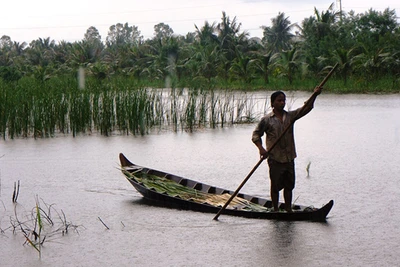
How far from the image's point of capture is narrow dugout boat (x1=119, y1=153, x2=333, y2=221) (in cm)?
746

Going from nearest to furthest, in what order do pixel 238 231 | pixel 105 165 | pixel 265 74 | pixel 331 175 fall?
pixel 238 231, pixel 331 175, pixel 105 165, pixel 265 74

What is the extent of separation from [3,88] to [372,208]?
34.3 feet

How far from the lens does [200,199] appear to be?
28.6 feet

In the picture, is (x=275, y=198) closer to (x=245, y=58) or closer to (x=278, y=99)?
(x=278, y=99)

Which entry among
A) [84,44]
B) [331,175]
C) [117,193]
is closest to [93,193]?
[117,193]

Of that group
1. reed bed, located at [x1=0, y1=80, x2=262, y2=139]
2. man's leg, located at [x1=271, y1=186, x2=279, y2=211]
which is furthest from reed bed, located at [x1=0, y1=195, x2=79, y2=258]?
reed bed, located at [x1=0, y1=80, x2=262, y2=139]

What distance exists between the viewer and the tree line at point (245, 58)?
114 ft

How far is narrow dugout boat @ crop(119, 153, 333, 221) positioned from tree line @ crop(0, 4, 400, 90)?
63.5 ft

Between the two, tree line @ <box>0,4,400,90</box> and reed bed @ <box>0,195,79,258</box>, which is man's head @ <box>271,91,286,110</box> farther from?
tree line @ <box>0,4,400,90</box>

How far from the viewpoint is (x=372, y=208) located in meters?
8.34

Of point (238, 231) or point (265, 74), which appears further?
point (265, 74)

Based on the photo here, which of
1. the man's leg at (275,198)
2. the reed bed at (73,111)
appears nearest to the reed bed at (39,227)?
the man's leg at (275,198)

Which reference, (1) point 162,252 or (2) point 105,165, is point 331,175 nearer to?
(2) point 105,165

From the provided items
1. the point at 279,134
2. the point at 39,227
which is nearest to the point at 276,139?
the point at 279,134
